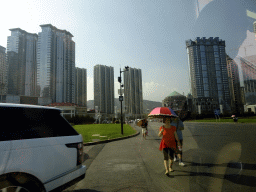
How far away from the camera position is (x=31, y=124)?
2.41 m

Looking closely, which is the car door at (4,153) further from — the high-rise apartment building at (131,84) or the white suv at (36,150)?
the high-rise apartment building at (131,84)

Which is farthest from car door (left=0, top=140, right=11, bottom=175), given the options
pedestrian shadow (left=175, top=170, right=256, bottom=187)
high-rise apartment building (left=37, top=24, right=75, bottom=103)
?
high-rise apartment building (left=37, top=24, right=75, bottom=103)

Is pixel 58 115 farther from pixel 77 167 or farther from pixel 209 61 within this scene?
pixel 209 61

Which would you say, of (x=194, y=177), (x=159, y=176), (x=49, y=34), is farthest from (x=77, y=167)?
(x=49, y=34)

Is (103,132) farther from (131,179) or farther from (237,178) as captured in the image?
(237,178)

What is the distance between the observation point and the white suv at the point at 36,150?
6.45 ft

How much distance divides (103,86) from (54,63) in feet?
137

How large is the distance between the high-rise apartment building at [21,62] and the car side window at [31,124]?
10007 cm

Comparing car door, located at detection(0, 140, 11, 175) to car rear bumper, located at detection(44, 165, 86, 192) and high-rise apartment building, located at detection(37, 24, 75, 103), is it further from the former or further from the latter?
high-rise apartment building, located at detection(37, 24, 75, 103)

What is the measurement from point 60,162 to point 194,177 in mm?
3374

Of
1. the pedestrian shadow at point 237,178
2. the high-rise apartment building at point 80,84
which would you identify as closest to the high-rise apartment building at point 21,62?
the high-rise apartment building at point 80,84

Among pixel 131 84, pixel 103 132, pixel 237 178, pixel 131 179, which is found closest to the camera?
pixel 237 178

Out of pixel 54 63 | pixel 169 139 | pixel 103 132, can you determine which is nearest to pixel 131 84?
pixel 54 63

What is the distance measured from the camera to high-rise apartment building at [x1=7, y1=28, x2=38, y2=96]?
86062mm
